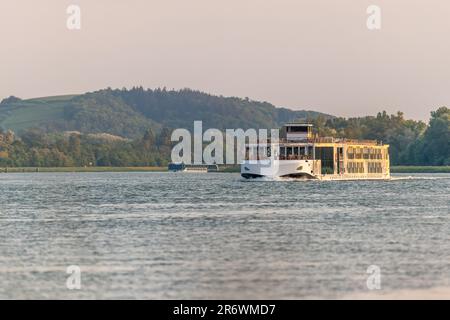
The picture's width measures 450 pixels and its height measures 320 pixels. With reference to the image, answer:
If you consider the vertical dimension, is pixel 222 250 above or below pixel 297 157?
below

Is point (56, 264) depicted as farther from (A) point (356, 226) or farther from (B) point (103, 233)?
(A) point (356, 226)

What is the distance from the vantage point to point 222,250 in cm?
5934

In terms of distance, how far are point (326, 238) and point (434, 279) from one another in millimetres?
18816

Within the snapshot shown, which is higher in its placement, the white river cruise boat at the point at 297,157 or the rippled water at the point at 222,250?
the white river cruise boat at the point at 297,157

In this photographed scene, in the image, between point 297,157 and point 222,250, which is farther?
point 297,157

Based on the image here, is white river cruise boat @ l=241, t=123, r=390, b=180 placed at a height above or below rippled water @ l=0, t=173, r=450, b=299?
above

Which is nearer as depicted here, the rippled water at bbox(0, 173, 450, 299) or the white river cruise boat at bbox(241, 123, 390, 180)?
the rippled water at bbox(0, 173, 450, 299)

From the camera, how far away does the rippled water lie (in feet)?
151

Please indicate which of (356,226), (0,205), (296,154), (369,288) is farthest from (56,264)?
(296,154)

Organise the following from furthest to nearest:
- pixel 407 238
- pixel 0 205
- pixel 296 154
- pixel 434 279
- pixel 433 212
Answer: pixel 296 154
pixel 0 205
pixel 433 212
pixel 407 238
pixel 434 279

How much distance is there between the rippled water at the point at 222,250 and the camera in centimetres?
4606

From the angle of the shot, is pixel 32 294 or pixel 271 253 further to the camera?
pixel 271 253

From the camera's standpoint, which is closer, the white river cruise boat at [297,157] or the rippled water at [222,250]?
the rippled water at [222,250]

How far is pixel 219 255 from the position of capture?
187ft
